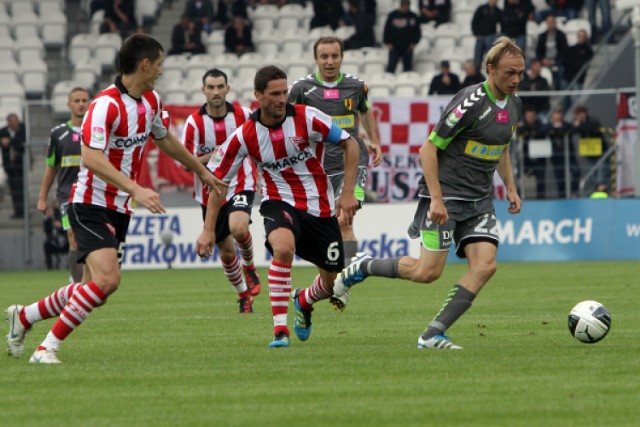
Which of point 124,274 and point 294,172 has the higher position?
point 294,172

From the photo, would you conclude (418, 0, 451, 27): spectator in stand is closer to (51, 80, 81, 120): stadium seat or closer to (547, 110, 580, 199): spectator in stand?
(547, 110, 580, 199): spectator in stand

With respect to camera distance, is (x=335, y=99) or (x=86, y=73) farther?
(x=86, y=73)

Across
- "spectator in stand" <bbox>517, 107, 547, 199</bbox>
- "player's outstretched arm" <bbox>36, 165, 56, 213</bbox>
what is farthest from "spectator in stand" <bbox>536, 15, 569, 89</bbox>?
"player's outstretched arm" <bbox>36, 165, 56, 213</bbox>

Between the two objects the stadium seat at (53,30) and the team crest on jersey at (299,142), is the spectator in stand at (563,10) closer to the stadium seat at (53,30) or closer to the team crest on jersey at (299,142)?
the stadium seat at (53,30)

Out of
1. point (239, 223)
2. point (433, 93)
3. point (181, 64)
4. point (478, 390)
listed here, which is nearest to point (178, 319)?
point (239, 223)

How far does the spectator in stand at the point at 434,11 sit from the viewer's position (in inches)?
1142

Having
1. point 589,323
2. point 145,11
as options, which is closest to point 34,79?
point 145,11

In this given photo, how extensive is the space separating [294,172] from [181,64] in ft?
61.5

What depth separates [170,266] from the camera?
77.8 ft

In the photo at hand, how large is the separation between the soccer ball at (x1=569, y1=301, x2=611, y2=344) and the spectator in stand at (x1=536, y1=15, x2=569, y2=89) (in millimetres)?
17417

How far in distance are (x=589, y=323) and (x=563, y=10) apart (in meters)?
20.0

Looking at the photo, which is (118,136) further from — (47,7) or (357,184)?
(47,7)

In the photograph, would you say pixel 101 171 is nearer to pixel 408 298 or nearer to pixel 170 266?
pixel 408 298

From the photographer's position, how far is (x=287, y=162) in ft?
32.8
